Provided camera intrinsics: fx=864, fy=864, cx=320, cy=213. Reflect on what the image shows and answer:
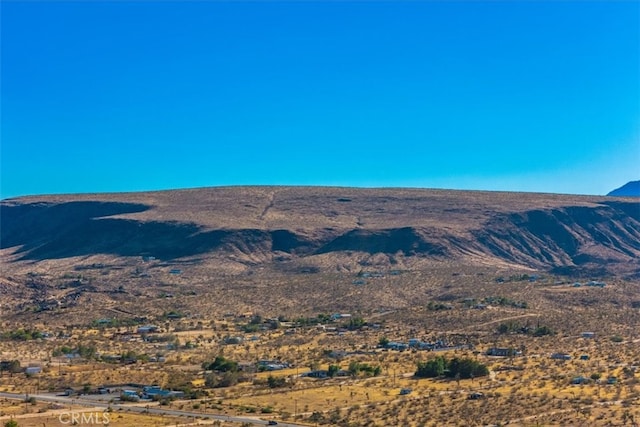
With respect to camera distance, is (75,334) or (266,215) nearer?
(75,334)

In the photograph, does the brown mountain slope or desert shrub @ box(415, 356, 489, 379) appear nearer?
desert shrub @ box(415, 356, 489, 379)

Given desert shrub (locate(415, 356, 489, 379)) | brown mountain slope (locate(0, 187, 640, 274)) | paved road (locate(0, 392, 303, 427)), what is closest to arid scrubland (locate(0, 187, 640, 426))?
desert shrub (locate(415, 356, 489, 379))

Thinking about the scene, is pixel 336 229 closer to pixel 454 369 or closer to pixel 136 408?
pixel 454 369

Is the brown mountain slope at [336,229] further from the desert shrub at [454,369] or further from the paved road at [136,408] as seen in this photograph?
the paved road at [136,408]

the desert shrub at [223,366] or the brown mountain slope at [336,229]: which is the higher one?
the brown mountain slope at [336,229]

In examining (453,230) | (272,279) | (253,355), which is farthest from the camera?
(453,230)

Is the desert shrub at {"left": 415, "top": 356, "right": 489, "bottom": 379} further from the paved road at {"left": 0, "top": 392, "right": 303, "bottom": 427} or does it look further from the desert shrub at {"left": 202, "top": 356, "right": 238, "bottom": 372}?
the paved road at {"left": 0, "top": 392, "right": 303, "bottom": 427}

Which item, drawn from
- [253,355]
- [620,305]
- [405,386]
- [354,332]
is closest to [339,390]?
[405,386]

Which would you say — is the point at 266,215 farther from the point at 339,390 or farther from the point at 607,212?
the point at 339,390

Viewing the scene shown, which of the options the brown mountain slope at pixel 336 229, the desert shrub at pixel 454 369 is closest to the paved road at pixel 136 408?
the desert shrub at pixel 454 369
